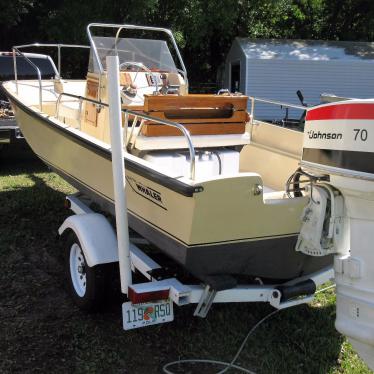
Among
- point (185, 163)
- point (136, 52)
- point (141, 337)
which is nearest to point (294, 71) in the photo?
point (136, 52)

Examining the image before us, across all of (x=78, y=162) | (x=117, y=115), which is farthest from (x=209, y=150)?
(x=117, y=115)

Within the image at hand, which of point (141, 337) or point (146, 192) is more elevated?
point (146, 192)

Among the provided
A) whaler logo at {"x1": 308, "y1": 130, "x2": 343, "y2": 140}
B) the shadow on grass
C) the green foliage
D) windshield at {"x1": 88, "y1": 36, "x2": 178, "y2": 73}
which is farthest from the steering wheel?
the green foliage

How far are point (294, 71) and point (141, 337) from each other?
14728 millimetres

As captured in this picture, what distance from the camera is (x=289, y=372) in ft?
9.51

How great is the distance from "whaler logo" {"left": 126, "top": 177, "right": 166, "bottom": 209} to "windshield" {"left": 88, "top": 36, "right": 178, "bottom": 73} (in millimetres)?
2089

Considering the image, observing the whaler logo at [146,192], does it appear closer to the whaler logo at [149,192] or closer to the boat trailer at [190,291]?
the whaler logo at [149,192]

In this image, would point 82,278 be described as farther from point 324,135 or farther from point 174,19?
point 174,19

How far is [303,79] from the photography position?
16.7 meters

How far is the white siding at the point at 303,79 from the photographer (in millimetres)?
16406

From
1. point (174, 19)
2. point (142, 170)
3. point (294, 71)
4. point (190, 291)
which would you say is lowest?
point (190, 291)

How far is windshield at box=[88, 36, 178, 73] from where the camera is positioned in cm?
509

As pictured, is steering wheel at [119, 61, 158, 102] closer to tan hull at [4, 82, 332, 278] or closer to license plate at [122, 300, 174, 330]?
tan hull at [4, 82, 332, 278]

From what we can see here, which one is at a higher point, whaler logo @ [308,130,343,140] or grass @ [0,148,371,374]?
whaler logo @ [308,130,343,140]
